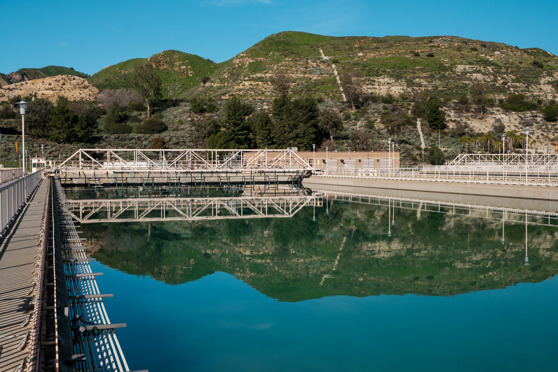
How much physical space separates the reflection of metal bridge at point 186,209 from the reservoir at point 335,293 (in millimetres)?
1454

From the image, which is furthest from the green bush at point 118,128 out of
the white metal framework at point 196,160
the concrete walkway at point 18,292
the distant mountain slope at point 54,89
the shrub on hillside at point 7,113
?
the concrete walkway at point 18,292

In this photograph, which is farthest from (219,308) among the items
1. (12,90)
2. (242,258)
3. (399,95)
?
(12,90)

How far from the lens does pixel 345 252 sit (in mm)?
16938


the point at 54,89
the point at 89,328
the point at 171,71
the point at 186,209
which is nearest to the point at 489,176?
the point at 186,209

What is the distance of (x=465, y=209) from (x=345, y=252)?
13.8 meters

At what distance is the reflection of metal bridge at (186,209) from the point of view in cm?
2561

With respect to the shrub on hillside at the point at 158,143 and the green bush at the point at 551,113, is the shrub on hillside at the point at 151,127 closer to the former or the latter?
the shrub on hillside at the point at 158,143

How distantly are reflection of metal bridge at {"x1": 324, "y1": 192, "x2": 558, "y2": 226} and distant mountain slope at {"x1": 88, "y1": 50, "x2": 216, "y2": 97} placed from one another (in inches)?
4350

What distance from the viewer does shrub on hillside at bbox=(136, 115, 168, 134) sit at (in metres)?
77.9

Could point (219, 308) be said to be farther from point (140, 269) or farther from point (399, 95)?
point (399, 95)

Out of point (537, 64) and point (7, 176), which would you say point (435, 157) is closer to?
point (7, 176)

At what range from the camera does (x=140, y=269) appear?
46.0 feet

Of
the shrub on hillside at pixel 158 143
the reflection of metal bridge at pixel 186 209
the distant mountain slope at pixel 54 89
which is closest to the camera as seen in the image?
the reflection of metal bridge at pixel 186 209

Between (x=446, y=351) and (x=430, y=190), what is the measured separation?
30.8 meters
